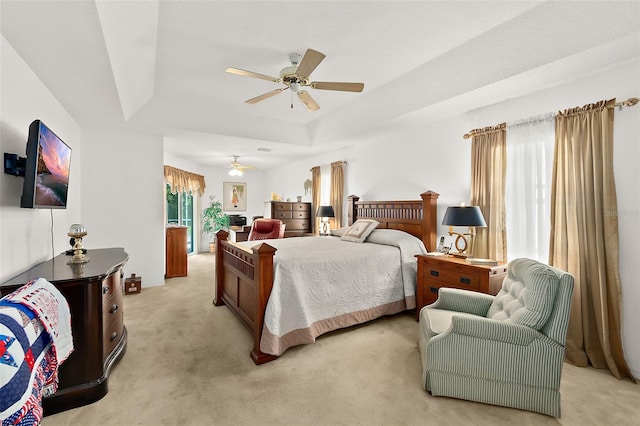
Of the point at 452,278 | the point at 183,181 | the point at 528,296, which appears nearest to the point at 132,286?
the point at 183,181

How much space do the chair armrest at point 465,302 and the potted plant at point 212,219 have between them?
6586 millimetres

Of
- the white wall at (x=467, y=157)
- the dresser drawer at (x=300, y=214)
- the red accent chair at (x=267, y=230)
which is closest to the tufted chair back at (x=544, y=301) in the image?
the white wall at (x=467, y=157)

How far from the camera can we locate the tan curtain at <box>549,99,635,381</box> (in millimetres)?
2283

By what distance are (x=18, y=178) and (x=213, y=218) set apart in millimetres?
5778

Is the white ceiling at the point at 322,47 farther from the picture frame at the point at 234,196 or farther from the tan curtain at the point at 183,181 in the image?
the picture frame at the point at 234,196

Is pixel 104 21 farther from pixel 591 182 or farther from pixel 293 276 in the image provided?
pixel 591 182

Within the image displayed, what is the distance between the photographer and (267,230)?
5500 millimetres

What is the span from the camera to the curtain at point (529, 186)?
276cm

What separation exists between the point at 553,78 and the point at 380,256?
226 centimetres

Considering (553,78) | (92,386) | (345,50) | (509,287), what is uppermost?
(345,50)

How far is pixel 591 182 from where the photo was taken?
2404mm

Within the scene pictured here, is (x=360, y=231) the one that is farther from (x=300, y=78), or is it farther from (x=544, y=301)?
(x=544, y=301)

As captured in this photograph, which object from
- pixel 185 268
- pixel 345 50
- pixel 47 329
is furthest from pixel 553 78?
pixel 185 268

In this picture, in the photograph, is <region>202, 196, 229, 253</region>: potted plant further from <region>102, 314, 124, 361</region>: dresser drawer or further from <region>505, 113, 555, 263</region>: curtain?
<region>505, 113, 555, 263</region>: curtain
